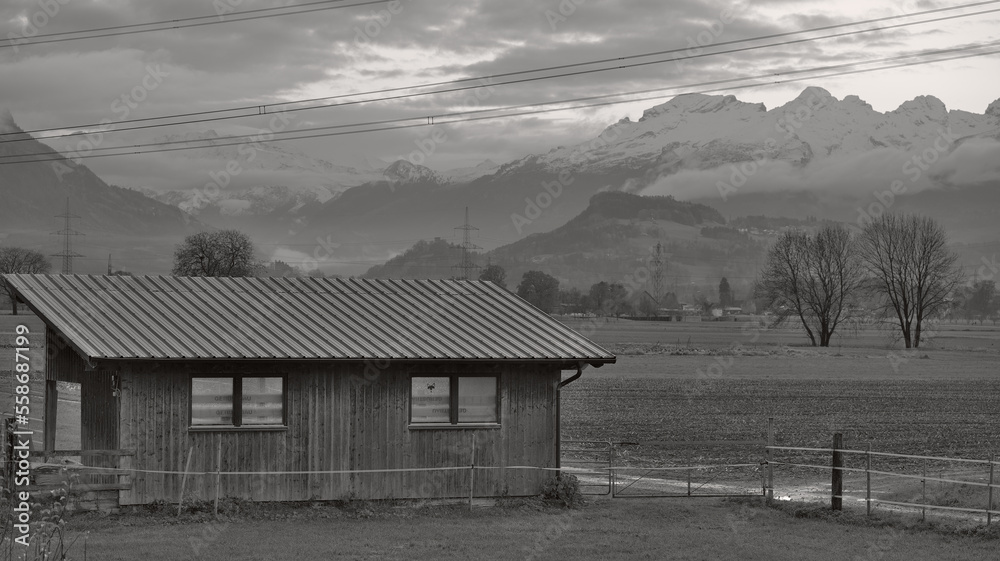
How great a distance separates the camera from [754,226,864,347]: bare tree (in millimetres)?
110062

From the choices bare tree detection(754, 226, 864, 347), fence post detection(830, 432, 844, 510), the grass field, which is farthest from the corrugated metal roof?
bare tree detection(754, 226, 864, 347)

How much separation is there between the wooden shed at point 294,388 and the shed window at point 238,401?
3 centimetres

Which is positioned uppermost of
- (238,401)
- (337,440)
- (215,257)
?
(215,257)

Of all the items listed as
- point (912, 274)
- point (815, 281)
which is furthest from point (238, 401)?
point (815, 281)

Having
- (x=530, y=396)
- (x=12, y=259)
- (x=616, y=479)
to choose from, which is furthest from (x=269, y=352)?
(x=12, y=259)

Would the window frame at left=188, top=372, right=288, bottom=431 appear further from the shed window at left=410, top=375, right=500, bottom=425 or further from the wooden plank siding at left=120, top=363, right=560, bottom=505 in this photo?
the shed window at left=410, top=375, right=500, bottom=425

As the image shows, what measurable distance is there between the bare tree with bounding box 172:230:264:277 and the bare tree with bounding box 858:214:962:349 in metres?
64.8

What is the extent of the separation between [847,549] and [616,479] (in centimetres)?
855

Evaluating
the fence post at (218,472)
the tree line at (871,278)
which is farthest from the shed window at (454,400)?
the tree line at (871,278)

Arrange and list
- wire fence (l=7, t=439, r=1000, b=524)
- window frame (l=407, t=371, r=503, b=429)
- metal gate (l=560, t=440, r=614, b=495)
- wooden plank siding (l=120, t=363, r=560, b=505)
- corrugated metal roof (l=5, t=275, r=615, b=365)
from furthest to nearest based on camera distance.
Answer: metal gate (l=560, t=440, r=614, b=495) < window frame (l=407, t=371, r=503, b=429) < corrugated metal roof (l=5, t=275, r=615, b=365) < wire fence (l=7, t=439, r=1000, b=524) < wooden plank siding (l=120, t=363, r=560, b=505)

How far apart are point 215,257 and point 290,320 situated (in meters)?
100

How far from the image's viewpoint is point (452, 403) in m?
24.7

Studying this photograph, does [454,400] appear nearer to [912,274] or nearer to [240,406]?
[240,406]

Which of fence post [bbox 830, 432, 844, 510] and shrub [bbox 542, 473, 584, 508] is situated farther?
shrub [bbox 542, 473, 584, 508]
